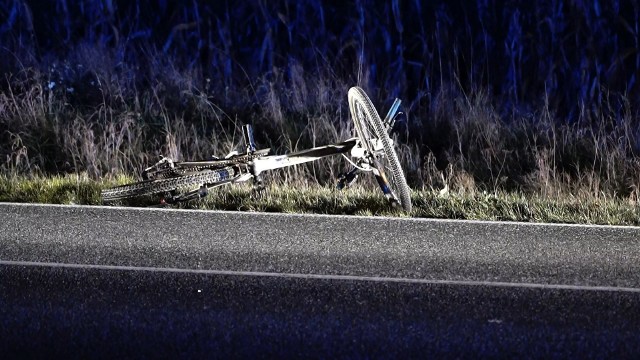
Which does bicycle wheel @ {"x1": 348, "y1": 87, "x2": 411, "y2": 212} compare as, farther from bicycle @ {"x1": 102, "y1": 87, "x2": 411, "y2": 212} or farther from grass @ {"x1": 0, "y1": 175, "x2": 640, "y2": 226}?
grass @ {"x1": 0, "y1": 175, "x2": 640, "y2": 226}

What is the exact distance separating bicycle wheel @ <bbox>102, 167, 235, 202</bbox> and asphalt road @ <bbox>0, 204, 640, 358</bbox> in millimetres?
212

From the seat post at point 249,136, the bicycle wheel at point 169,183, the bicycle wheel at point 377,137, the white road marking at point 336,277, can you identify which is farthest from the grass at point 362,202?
the white road marking at point 336,277

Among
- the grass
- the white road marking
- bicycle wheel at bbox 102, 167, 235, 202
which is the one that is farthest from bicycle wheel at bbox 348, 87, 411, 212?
the white road marking

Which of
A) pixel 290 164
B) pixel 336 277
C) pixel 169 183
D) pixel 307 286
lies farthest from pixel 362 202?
pixel 307 286

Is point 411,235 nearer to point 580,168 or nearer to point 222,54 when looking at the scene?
point 580,168

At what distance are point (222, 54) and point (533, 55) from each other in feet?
9.15

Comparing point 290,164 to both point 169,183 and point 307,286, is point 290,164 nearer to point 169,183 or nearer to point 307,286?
point 169,183

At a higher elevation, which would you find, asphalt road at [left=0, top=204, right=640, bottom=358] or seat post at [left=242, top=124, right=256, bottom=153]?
seat post at [left=242, top=124, right=256, bottom=153]

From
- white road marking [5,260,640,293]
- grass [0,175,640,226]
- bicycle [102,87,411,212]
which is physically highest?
bicycle [102,87,411,212]

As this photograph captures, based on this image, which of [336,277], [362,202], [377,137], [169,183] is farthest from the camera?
[362,202]

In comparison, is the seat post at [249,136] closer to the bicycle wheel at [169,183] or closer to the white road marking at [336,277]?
the bicycle wheel at [169,183]

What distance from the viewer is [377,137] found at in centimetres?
788

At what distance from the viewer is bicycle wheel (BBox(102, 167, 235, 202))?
7953mm

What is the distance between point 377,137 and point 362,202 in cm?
120
